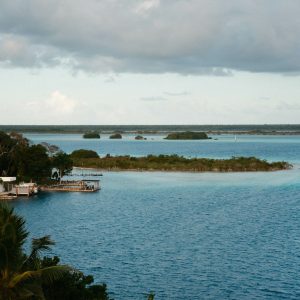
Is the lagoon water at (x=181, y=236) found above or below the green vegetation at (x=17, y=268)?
below

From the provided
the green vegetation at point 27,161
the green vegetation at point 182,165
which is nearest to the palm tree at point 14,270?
the green vegetation at point 27,161

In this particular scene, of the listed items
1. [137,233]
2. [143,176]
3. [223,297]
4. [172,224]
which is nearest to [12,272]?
[223,297]

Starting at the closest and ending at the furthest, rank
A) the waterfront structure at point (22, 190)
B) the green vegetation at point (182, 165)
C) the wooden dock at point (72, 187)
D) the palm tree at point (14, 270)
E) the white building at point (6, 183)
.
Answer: the palm tree at point (14, 270), the waterfront structure at point (22, 190), the white building at point (6, 183), the wooden dock at point (72, 187), the green vegetation at point (182, 165)

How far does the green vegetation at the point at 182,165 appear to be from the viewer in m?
141

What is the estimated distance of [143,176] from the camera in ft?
429

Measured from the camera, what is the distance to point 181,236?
6234 centimetres

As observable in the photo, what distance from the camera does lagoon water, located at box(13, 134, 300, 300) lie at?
44.9m

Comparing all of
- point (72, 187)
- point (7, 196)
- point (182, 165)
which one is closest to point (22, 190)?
point (7, 196)

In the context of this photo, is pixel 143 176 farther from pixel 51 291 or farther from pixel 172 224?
pixel 51 291

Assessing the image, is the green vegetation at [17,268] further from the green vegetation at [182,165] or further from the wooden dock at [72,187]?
the green vegetation at [182,165]

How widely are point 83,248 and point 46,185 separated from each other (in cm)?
5378

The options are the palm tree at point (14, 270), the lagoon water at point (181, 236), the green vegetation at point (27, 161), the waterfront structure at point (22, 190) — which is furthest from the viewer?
the green vegetation at point (27, 161)

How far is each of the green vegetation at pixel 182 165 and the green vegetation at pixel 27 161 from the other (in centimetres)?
3581

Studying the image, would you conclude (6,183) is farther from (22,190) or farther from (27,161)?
(27,161)
